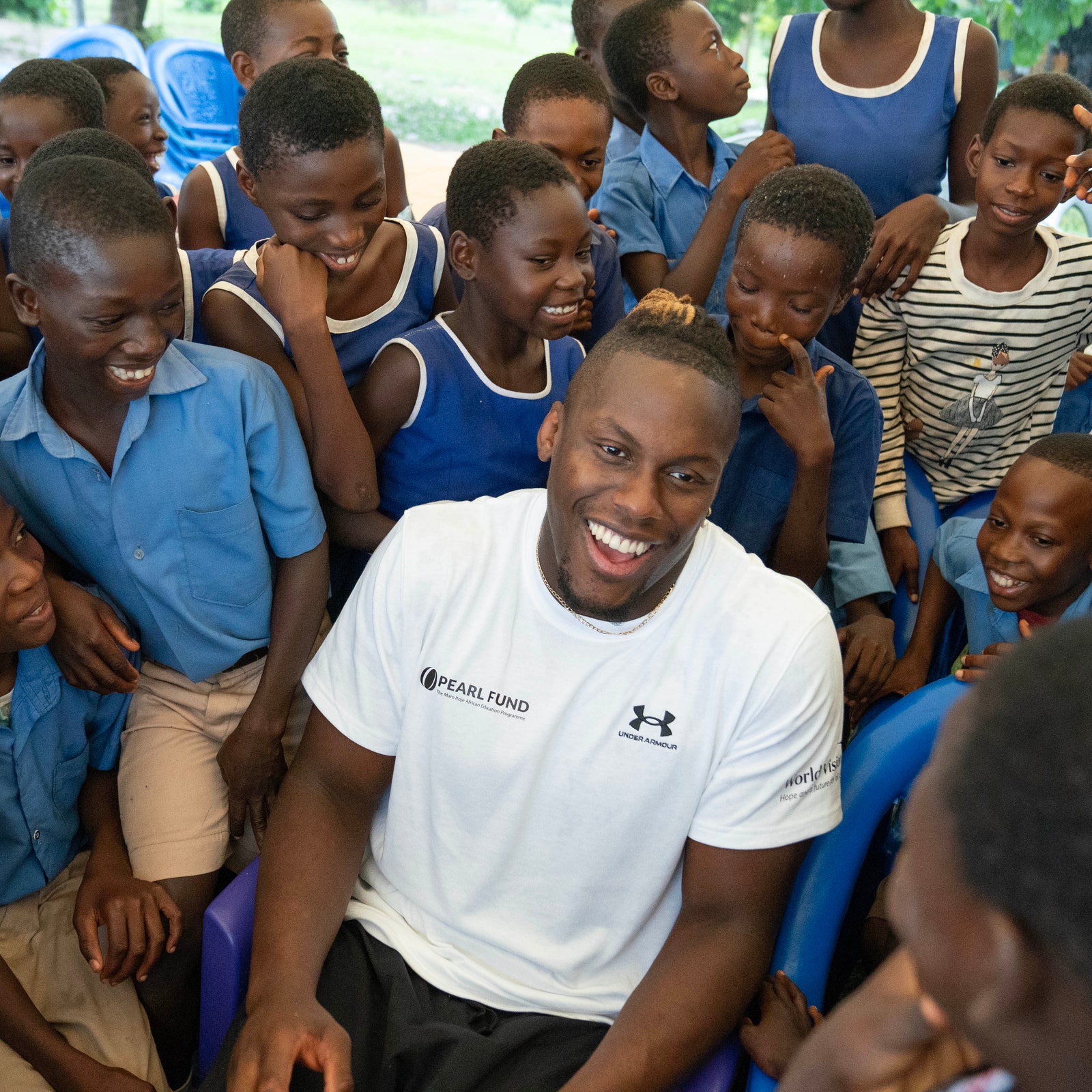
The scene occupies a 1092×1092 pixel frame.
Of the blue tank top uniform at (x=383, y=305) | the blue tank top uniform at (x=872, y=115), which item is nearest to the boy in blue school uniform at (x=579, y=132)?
the blue tank top uniform at (x=383, y=305)

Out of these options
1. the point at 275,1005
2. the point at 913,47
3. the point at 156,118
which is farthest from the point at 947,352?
the point at 156,118

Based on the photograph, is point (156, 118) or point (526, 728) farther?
point (156, 118)

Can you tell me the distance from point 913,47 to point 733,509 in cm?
140

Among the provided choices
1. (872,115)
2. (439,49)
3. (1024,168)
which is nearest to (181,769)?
(1024,168)

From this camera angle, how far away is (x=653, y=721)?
1.45 metres

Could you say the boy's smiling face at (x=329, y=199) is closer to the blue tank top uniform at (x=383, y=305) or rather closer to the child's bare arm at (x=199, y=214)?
the blue tank top uniform at (x=383, y=305)

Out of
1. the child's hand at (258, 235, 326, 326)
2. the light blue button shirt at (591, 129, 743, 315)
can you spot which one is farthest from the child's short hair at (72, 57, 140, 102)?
the light blue button shirt at (591, 129, 743, 315)

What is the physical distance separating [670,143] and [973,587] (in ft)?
4.93

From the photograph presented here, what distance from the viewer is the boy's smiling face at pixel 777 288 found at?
2.05 m

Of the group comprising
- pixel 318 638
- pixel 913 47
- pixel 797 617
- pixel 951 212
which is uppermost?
pixel 913 47

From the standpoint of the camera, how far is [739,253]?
7.00 ft

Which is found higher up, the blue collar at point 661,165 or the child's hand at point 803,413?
the blue collar at point 661,165

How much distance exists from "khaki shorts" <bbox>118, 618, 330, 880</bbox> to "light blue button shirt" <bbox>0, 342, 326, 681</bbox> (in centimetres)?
7

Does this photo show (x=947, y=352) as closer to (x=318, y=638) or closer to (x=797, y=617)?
(x=797, y=617)
